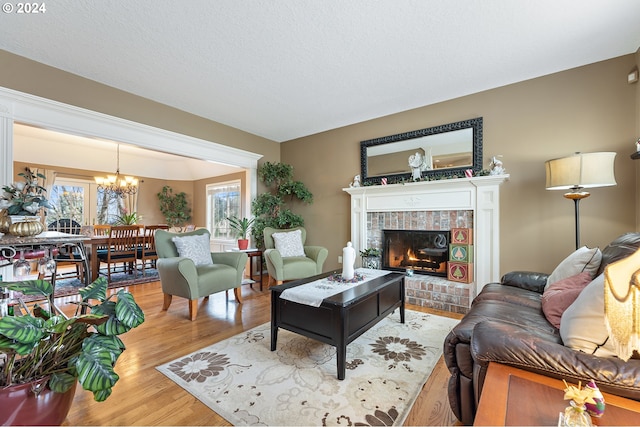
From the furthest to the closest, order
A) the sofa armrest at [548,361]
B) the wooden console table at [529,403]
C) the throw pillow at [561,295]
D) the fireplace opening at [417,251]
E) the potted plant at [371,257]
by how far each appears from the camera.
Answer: the potted plant at [371,257] < the fireplace opening at [417,251] < the throw pillow at [561,295] < the sofa armrest at [548,361] < the wooden console table at [529,403]

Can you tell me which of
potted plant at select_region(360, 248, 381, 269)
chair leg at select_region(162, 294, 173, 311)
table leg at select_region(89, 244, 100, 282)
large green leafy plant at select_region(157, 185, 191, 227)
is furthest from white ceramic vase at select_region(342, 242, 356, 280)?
A: large green leafy plant at select_region(157, 185, 191, 227)

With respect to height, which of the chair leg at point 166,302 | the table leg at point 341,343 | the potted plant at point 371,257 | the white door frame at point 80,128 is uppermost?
the white door frame at point 80,128

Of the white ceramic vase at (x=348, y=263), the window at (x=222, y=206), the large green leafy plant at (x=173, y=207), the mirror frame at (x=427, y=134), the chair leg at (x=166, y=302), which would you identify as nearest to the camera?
the white ceramic vase at (x=348, y=263)

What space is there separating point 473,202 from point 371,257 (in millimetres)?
1512

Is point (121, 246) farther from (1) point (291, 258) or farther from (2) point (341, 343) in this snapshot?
(2) point (341, 343)

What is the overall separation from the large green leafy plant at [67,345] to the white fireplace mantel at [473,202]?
344cm

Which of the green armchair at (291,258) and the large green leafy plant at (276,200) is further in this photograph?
the large green leafy plant at (276,200)

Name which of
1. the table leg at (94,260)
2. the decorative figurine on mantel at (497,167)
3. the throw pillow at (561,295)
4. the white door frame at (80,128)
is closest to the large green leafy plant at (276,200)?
the white door frame at (80,128)

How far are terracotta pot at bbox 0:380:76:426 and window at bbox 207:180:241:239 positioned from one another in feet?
18.6

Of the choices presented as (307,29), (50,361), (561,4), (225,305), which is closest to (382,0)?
(307,29)

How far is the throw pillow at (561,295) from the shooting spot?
62.7 inches

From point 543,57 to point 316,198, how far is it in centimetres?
348

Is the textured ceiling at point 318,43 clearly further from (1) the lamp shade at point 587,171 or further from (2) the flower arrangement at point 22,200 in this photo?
(2) the flower arrangement at point 22,200

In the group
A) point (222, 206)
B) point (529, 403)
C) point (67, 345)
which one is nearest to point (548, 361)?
point (529, 403)
